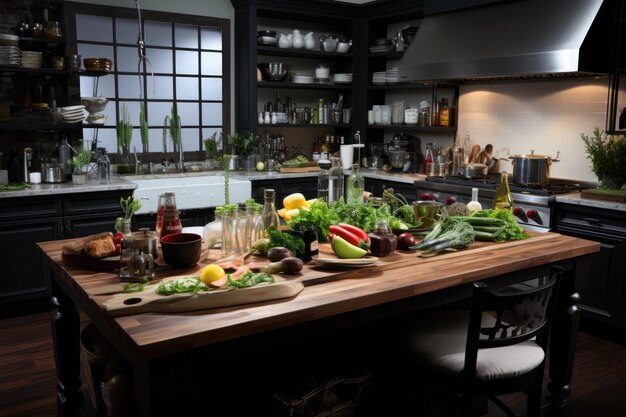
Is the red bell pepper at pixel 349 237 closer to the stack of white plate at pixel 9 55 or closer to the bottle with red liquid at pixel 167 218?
the bottle with red liquid at pixel 167 218

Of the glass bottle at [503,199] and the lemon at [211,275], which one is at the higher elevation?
→ the glass bottle at [503,199]

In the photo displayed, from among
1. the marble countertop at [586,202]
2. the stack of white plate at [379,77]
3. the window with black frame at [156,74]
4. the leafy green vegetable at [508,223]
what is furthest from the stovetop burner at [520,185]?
the window with black frame at [156,74]

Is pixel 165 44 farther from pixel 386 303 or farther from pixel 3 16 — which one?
pixel 386 303

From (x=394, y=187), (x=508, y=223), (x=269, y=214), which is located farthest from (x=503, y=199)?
(x=394, y=187)

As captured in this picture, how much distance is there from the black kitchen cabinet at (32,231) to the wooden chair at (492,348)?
10.2ft

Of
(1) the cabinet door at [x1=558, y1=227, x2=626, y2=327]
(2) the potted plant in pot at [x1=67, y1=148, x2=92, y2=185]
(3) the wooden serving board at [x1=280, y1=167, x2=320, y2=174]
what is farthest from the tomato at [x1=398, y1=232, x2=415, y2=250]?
(3) the wooden serving board at [x1=280, y1=167, x2=320, y2=174]

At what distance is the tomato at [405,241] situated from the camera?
8.66 ft

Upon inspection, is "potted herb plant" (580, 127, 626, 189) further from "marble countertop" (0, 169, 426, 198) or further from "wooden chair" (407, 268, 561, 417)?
"wooden chair" (407, 268, 561, 417)

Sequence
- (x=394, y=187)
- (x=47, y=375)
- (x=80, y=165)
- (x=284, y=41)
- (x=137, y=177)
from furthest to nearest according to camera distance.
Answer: (x=284, y=41), (x=394, y=187), (x=137, y=177), (x=80, y=165), (x=47, y=375)

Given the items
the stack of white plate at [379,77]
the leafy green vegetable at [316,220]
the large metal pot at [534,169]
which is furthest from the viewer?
the stack of white plate at [379,77]

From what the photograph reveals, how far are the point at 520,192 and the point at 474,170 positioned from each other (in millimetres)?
666

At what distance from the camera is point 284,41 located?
6.16 m

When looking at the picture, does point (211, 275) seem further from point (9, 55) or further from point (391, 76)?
point (391, 76)

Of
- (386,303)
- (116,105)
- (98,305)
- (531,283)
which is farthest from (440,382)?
(116,105)
